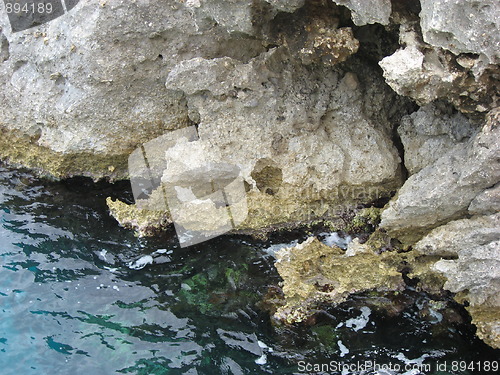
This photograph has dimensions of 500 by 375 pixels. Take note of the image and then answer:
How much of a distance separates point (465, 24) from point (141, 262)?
569cm

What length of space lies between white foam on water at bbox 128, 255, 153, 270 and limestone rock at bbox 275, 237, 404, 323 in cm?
232

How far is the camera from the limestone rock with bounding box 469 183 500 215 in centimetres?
571

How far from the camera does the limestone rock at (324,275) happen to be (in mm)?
6789

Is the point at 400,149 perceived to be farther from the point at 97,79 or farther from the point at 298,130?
the point at 97,79

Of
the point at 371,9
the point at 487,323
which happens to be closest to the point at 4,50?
the point at 371,9

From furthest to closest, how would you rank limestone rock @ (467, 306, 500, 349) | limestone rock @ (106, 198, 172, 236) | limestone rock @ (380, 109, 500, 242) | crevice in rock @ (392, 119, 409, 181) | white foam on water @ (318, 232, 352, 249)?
limestone rock @ (106, 198, 172, 236)
crevice in rock @ (392, 119, 409, 181)
white foam on water @ (318, 232, 352, 249)
limestone rock @ (467, 306, 500, 349)
limestone rock @ (380, 109, 500, 242)

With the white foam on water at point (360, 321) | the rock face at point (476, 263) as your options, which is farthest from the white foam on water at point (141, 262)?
the rock face at point (476, 263)

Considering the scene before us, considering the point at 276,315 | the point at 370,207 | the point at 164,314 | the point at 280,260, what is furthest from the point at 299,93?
the point at 164,314

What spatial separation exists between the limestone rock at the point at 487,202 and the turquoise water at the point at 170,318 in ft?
5.18

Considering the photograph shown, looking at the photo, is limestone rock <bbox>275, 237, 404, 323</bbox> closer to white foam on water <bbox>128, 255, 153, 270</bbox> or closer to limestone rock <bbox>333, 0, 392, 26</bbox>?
white foam on water <bbox>128, 255, 153, 270</bbox>

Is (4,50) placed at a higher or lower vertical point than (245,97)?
higher

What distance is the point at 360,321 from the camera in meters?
6.79

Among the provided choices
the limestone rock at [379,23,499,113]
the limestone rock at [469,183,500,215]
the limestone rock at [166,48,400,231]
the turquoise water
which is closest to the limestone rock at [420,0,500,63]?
the limestone rock at [379,23,499,113]

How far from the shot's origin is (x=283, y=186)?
797cm
